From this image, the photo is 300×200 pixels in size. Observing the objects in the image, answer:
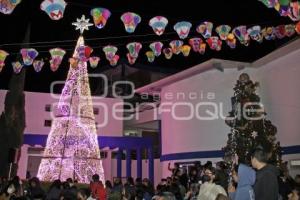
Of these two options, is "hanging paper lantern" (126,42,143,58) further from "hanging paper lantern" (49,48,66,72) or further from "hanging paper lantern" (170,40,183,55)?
"hanging paper lantern" (49,48,66,72)

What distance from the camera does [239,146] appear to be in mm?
14773

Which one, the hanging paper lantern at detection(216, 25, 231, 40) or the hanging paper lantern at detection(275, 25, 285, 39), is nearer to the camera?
the hanging paper lantern at detection(216, 25, 231, 40)

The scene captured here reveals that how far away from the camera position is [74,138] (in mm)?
16891

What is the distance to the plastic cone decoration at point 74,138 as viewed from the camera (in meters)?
16.5

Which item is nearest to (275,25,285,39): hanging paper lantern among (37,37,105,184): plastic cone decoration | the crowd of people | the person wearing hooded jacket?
the crowd of people

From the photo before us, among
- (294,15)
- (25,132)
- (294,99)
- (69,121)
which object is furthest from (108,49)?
(25,132)

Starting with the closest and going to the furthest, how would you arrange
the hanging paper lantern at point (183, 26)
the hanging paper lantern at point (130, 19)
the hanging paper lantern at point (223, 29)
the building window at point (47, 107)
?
the hanging paper lantern at point (130, 19) < the hanging paper lantern at point (183, 26) < the hanging paper lantern at point (223, 29) < the building window at point (47, 107)

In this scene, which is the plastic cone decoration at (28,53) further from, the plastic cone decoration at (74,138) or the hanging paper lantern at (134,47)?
the hanging paper lantern at (134,47)

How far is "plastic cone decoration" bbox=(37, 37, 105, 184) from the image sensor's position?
16500mm

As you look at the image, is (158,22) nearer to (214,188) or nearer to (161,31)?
(161,31)

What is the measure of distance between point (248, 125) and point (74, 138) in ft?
23.1

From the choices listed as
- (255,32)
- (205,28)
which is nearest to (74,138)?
(205,28)

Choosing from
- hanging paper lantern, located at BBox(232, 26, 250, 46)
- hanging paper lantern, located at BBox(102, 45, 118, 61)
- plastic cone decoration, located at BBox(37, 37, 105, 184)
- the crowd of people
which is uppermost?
hanging paper lantern, located at BBox(232, 26, 250, 46)

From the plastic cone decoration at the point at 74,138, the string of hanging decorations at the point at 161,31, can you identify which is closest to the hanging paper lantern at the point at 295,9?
the string of hanging decorations at the point at 161,31
